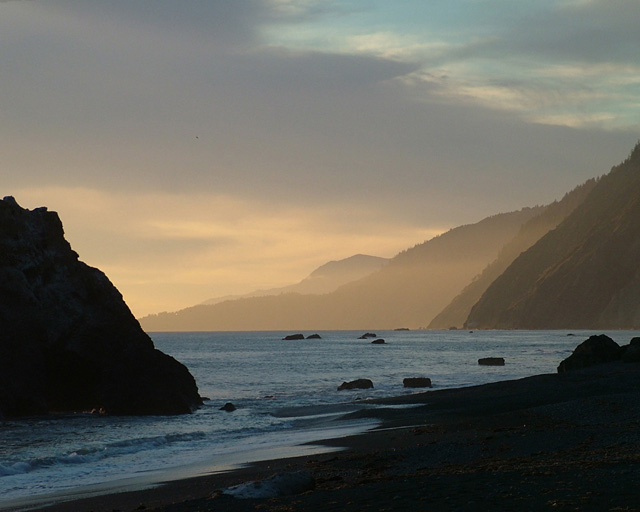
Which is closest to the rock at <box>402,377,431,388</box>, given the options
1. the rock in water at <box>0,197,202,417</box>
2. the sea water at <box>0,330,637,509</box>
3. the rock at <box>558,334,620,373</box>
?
the sea water at <box>0,330,637,509</box>

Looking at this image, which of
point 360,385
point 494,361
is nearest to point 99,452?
point 360,385

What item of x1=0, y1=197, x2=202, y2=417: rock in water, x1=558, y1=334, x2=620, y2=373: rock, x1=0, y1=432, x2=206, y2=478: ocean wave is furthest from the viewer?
x1=558, y1=334, x2=620, y2=373: rock

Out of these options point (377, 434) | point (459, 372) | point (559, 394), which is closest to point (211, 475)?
point (377, 434)

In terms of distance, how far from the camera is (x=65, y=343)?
40.7m

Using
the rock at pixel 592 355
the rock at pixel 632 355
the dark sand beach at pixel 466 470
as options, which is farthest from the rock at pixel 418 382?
the dark sand beach at pixel 466 470

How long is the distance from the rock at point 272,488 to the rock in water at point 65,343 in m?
26.6

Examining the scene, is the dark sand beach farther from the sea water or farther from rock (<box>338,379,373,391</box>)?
rock (<box>338,379,373,391</box>)

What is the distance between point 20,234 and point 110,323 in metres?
7.22

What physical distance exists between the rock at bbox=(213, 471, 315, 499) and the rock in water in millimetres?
26574

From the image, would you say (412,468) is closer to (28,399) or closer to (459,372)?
(28,399)

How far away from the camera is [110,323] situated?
42.9m

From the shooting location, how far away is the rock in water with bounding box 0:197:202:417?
3881 cm

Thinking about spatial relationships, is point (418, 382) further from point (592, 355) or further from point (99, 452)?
point (99, 452)

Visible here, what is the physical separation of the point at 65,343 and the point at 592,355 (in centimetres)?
3406
